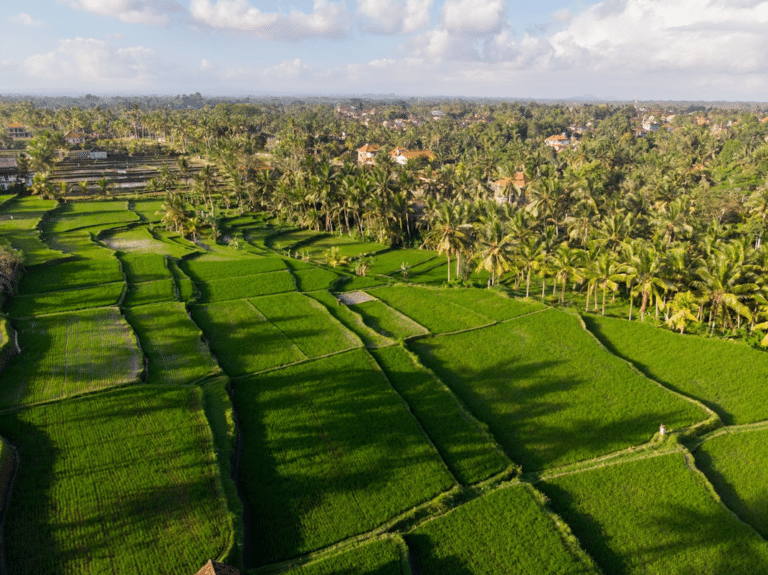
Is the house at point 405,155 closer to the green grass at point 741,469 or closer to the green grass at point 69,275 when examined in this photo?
the green grass at point 69,275

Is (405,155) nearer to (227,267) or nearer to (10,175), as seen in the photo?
(227,267)

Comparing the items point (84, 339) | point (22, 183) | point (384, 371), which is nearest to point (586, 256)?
point (384, 371)

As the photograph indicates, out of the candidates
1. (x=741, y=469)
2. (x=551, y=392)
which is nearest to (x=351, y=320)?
(x=551, y=392)

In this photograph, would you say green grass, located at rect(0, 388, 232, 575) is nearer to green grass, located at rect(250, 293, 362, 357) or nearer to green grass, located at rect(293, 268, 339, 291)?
green grass, located at rect(250, 293, 362, 357)

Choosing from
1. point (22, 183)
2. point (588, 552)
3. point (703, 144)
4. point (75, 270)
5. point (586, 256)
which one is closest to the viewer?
point (588, 552)

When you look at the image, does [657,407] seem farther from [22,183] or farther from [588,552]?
[22,183]

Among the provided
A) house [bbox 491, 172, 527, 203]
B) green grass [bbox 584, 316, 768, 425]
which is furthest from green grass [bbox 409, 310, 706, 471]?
house [bbox 491, 172, 527, 203]
